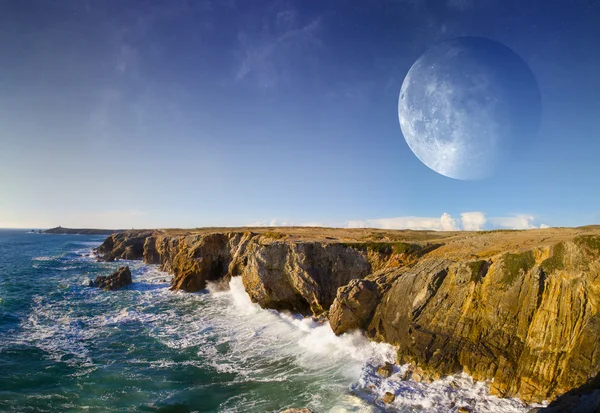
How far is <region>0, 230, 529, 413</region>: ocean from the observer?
55.1 ft

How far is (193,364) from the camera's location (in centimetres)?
2194

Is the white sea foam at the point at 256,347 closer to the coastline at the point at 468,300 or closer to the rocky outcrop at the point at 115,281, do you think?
the coastline at the point at 468,300

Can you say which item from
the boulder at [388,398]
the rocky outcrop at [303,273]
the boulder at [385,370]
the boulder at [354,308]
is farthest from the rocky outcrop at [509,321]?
the rocky outcrop at [303,273]

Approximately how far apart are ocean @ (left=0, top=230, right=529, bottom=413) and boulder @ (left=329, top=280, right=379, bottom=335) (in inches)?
37.4

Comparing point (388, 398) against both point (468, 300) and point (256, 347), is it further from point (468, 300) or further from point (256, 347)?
point (256, 347)

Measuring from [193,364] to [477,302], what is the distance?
768 inches

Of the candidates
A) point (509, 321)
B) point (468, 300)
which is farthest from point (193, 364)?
point (509, 321)

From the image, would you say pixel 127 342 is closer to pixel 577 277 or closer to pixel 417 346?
pixel 417 346

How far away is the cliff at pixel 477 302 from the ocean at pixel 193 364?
154 cm

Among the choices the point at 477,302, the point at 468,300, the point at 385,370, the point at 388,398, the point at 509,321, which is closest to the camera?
the point at 388,398

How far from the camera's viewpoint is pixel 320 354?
2314cm

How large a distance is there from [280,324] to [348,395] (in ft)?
46.4

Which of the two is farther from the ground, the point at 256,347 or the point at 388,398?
the point at 388,398

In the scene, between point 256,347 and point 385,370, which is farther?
point 256,347
